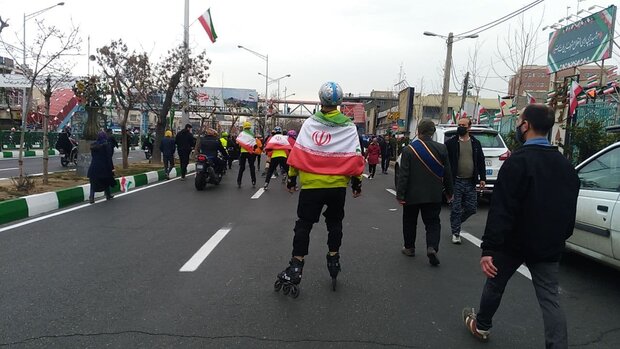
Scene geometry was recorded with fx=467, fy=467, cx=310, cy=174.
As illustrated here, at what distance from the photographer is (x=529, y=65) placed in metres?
20.0

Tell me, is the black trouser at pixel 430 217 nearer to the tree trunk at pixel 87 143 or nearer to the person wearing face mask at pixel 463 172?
the person wearing face mask at pixel 463 172

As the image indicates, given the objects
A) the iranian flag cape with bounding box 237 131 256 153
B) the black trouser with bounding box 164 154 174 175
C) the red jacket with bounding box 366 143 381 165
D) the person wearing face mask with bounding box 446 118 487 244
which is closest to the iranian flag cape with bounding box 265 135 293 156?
the iranian flag cape with bounding box 237 131 256 153

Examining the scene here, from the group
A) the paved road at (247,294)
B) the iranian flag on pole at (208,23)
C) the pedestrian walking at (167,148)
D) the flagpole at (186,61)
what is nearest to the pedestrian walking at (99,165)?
the paved road at (247,294)

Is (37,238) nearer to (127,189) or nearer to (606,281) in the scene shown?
(127,189)

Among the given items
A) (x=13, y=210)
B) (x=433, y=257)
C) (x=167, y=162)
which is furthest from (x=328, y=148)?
(x=167, y=162)

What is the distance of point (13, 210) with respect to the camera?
827cm

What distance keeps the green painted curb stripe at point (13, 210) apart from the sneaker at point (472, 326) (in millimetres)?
7650

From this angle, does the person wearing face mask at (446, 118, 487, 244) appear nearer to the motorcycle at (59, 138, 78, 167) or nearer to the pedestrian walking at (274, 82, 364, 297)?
the pedestrian walking at (274, 82, 364, 297)

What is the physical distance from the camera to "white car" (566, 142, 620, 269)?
4613 mm

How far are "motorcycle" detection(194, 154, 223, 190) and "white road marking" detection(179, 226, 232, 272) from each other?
5421 mm

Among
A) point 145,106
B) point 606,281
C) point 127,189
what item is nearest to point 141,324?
point 606,281

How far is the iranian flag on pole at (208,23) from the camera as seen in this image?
75.7 feet

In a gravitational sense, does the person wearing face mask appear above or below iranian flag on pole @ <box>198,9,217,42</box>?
below

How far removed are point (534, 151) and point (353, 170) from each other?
1.73 m
